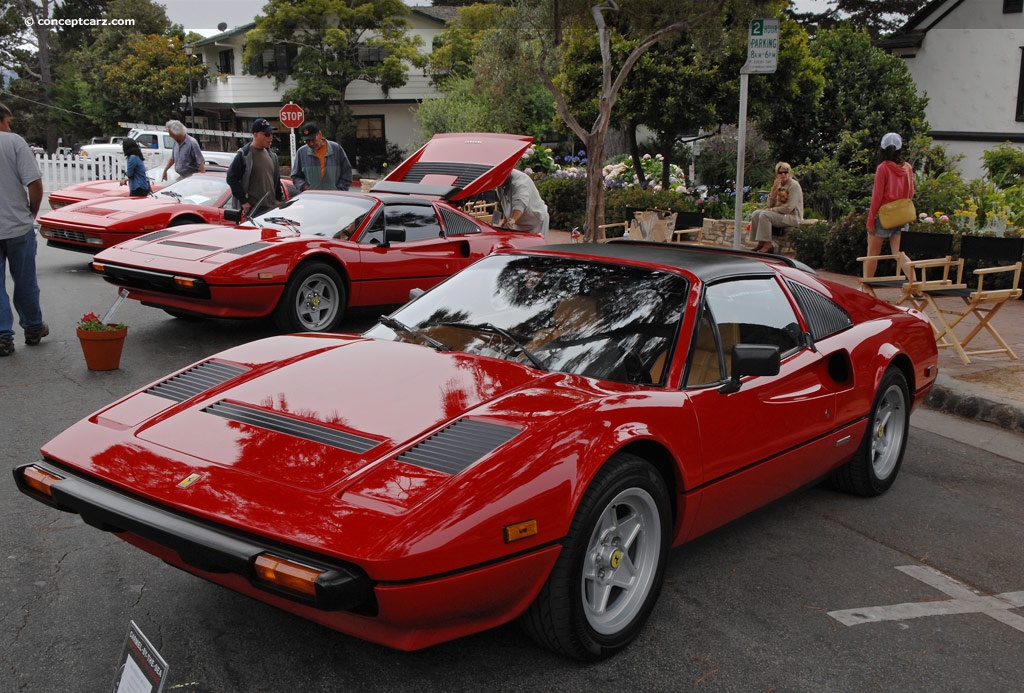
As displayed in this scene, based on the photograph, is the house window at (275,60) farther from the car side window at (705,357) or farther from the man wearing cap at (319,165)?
the car side window at (705,357)

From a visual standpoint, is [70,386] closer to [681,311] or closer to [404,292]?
[404,292]

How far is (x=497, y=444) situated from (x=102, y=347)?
470 centimetres

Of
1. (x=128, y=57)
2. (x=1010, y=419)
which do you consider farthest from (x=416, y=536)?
(x=128, y=57)

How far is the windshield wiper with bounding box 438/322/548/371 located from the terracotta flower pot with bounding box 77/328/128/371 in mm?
3542

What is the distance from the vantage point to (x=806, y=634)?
3354mm

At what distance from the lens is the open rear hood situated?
968 cm

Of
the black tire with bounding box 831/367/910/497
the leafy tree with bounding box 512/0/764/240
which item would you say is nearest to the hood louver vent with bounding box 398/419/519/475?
the black tire with bounding box 831/367/910/497

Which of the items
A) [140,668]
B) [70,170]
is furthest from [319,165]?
[70,170]

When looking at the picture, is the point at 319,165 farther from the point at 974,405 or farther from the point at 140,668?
the point at 140,668

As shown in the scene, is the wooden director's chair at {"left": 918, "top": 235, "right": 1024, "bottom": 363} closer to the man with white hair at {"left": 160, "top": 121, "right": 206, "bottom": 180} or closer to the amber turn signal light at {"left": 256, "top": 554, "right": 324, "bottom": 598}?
the amber turn signal light at {"left": 256, "top": 554, "right": 324, "bottom": 598}

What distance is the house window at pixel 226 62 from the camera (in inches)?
2091

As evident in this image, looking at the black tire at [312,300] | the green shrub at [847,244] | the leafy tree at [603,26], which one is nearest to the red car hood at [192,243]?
→ the black tire at [312,300]

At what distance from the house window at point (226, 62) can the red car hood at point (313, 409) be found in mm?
53789

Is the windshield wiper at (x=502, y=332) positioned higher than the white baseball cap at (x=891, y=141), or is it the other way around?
the white baseball cap at (x=891, y=141)
